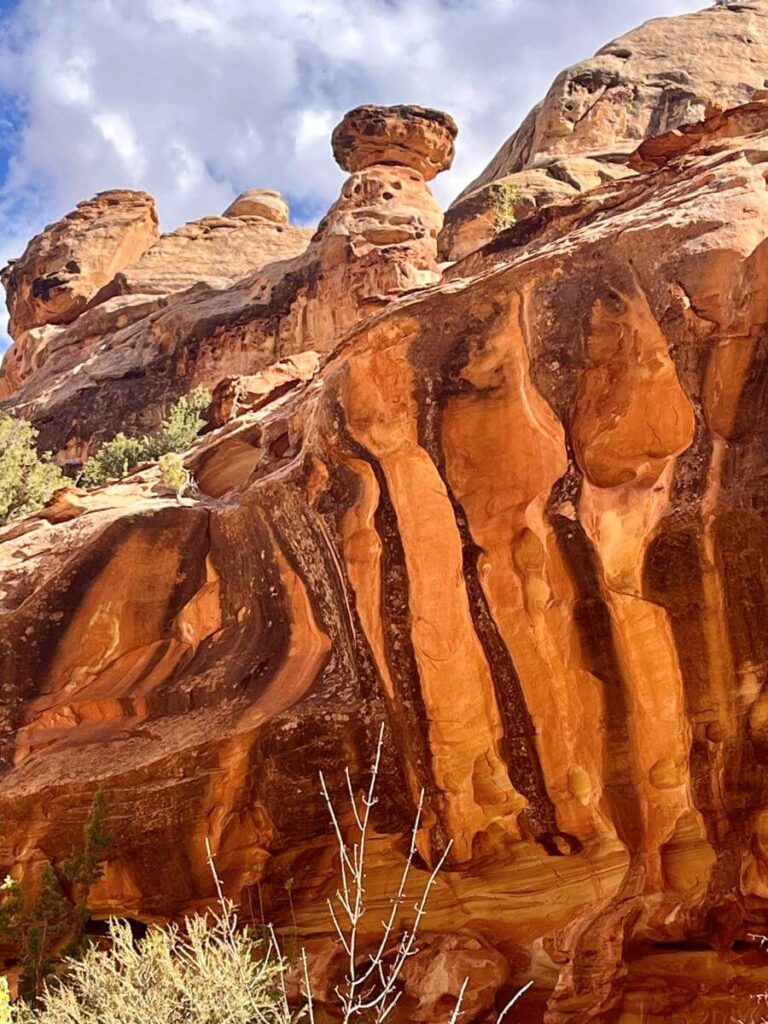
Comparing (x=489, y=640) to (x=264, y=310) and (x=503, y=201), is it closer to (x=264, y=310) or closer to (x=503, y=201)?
(x=503, y=201)

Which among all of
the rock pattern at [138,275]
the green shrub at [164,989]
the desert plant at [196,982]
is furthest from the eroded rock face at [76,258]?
the green shrub at [164,989]

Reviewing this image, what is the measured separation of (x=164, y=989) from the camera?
8234 millimetres

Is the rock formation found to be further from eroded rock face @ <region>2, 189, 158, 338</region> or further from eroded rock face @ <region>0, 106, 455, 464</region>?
eroded rock face @ <region>2, 189, 158, 338</region>

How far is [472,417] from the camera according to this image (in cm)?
960

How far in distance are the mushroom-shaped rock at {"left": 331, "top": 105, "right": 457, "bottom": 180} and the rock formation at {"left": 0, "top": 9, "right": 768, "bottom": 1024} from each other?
1809 cm

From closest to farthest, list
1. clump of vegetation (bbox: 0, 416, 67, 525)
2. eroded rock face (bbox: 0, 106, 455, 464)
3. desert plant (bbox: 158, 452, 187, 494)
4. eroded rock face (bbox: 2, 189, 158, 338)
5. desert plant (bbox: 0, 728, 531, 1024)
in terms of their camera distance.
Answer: desert plant (bbox: 0, 728, 531, 1024)
desert plant (bbox: 158, 452, 187, 494)
clump of vegetation (bbox: 0, 416, 67, 525)
eroded rock face (bbox: 0, 106, 455, 464)
eroded rock face (bbox: 2, 189, 158, 338)

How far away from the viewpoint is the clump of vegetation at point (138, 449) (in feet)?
66.1

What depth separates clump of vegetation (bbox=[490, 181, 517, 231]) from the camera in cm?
2352

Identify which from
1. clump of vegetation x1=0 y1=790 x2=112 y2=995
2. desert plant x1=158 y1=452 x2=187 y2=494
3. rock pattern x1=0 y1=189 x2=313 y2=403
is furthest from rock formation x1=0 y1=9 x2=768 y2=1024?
rock pattern x1=0 y1=189 x2=313 y2=403

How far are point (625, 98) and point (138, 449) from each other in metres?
18.1

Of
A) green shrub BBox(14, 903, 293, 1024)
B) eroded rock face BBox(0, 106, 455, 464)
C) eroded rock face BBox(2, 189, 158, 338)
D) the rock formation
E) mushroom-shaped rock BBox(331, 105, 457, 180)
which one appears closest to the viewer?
green shrub BBox(14, 903, 293, 1024)

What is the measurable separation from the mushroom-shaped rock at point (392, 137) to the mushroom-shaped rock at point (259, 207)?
26.7 ft

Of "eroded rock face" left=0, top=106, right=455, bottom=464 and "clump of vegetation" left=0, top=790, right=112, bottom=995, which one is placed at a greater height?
"eroded rock face" left=0, top=106, right=455, bottom=464

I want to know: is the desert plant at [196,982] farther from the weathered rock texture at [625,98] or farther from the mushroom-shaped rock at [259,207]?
the mushroom-shaped rock at [259,207]
